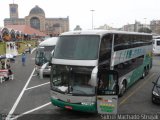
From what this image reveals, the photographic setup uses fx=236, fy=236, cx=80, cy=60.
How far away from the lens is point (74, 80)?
9508 millimetres

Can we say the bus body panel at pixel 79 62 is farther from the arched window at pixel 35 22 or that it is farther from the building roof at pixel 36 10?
the building roof at pixel 36 10

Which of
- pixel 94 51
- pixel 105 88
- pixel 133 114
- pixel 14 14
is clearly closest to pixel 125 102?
pixel 133 114

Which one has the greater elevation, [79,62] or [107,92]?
[79,62]

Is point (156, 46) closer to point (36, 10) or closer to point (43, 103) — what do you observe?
point (43, 103)

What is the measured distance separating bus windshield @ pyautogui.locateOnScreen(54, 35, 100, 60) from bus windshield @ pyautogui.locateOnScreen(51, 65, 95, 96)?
51 cm

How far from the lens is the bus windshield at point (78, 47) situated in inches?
379

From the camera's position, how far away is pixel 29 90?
15.4 m

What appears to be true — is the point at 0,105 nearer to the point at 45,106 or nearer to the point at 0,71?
the point at 45,106

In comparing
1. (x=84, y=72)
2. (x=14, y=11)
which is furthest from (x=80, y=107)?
(x=14, y=11)

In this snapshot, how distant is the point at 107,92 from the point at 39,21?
536 ft

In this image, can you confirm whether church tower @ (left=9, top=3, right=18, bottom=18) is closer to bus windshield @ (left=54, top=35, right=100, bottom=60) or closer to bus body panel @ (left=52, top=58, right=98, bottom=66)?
bus windshield @ (left=54, top=35, right=100, bottom=60)

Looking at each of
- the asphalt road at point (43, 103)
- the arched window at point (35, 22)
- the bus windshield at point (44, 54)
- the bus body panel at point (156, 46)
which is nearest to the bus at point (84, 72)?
the asphalt road at point (43, 103)

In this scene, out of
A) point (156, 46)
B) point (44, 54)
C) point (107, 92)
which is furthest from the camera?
point (156, 46)

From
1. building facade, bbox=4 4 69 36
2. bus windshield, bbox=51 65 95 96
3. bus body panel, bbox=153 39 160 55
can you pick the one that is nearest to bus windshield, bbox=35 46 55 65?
bus windshield, bbox=51 65 95 96
